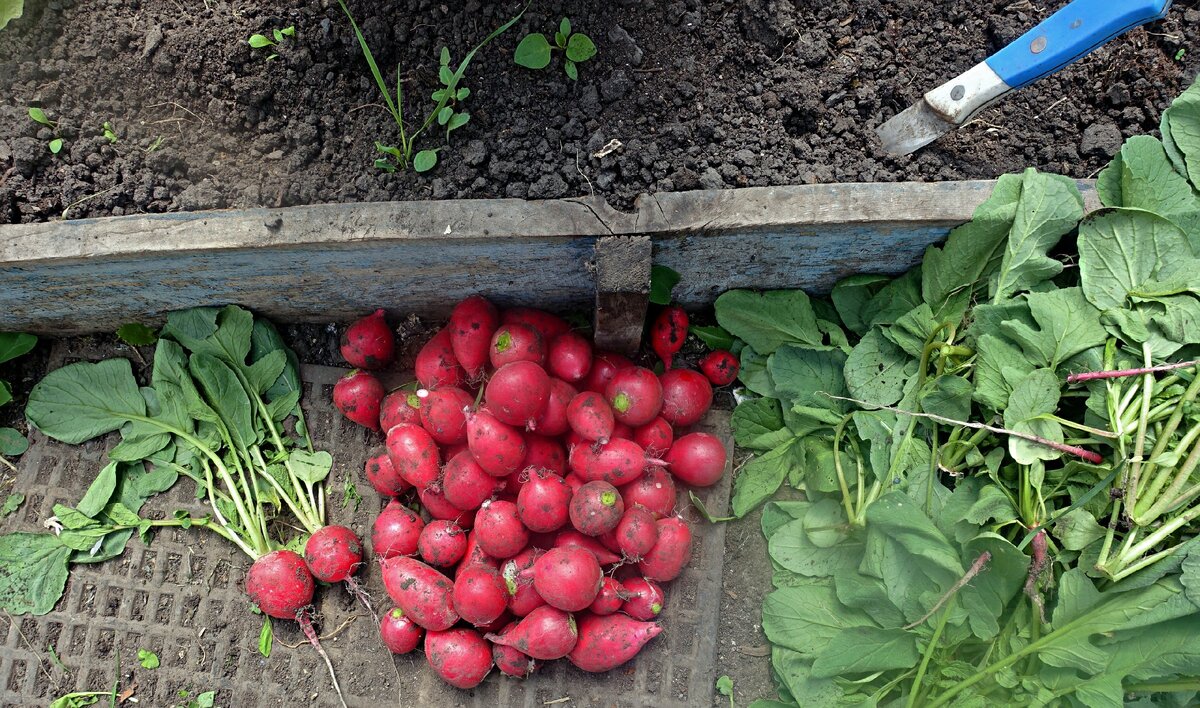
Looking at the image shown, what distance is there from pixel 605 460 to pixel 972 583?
40.2 inches

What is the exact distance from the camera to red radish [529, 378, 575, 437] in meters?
2.15

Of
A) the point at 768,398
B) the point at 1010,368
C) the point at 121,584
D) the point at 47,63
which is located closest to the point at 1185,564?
the point at 1010,368

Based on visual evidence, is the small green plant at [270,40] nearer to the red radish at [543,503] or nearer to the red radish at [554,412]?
the red radish at [554,412]

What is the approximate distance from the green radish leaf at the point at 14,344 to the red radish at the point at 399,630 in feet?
5.32

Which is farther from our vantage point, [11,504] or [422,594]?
[11,504]

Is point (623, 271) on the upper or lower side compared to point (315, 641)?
upper

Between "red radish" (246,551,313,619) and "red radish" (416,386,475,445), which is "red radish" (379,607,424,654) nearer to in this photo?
"red radish" (246,551,313,619)

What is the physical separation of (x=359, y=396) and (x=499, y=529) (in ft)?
2.23

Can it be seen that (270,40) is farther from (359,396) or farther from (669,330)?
(669,330)

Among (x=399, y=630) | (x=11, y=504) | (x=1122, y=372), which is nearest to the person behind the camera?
(x=1122, y=372)

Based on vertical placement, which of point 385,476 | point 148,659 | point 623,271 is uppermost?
point 623,271

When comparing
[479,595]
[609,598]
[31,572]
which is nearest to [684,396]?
[609,598]

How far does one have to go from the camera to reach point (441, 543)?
2150mm

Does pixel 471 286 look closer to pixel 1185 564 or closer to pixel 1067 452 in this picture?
pixel 1067 452
